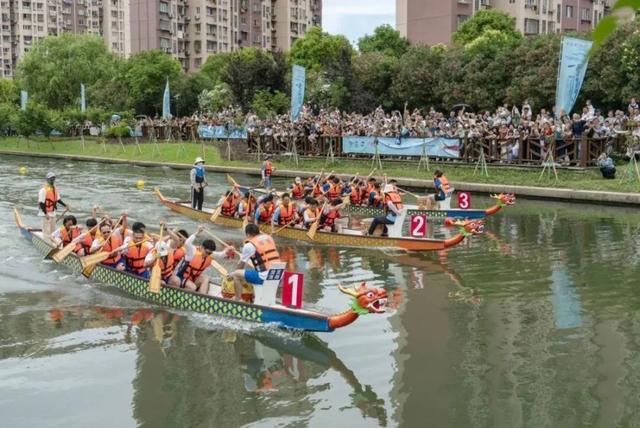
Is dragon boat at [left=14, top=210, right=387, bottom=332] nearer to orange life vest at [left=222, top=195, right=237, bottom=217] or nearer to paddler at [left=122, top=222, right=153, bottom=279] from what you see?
paddler at [left=122, top=222, right=153, bottom=279]

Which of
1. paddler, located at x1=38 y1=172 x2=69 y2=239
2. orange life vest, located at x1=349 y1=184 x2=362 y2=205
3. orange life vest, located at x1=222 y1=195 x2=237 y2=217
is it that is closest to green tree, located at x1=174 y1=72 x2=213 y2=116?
orange life vest, located at x1=349 y1=184 x2=362 y2=205

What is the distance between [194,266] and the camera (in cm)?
1180

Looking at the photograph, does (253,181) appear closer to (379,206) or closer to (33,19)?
(379,206)

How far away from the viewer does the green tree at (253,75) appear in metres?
52.2

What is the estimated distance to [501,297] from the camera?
1277cm

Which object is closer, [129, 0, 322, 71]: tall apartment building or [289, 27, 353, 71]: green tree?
[289, 27, 353, 71]: green tree

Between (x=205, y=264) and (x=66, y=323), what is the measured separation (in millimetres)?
2363

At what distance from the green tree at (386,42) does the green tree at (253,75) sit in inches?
443

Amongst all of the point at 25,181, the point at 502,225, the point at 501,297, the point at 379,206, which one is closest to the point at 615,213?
Answer: the point at 502,225

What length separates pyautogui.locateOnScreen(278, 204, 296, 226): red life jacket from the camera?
59.4 ft

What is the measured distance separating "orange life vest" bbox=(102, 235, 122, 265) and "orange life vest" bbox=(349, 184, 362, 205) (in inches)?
364

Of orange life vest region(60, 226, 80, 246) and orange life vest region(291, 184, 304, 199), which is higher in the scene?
orange life vest region(291, 184, 304, 199)

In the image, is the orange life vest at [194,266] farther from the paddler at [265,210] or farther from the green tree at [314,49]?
the green tree at [314,49]

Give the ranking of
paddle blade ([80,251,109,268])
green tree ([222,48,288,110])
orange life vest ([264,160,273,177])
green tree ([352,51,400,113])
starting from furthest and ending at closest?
1. green tree ([222,48,288,110])
2. green tree ([352,51,400,113])
3. orange life vest ([264,160,273,177])
4. paddle blade ([80,251,109,268])
